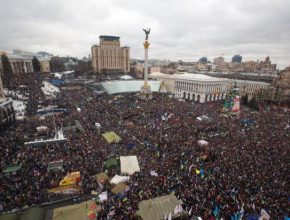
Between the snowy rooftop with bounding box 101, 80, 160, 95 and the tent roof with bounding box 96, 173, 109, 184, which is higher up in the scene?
the snowy rooftop with bounding box 101, 80, 160, 95

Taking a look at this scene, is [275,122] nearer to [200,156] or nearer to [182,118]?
[182,118]

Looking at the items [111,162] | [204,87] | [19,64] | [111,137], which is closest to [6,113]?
[111,137]

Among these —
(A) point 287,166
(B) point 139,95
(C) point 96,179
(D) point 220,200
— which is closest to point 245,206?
(D) point 220,200

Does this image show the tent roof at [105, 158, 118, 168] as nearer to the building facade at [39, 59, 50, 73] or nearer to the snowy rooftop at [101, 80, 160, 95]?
the snowy rooftop at [101, 80, 160, 95]

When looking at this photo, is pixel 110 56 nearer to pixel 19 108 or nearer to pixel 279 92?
pixel 19 108

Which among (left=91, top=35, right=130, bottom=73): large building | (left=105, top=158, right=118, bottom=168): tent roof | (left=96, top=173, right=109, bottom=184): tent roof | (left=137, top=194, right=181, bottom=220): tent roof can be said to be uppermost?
(left=91, top=35, right=130, bottom=73): large building

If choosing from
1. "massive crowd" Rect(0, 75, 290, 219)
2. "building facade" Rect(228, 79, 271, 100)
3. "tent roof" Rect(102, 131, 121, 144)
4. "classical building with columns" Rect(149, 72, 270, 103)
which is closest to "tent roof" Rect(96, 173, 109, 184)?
"massive crowd" Rect(0, 75, 290, 219)

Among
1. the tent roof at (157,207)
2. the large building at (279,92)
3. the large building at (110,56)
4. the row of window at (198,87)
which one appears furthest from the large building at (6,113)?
the large building at (110,56)
